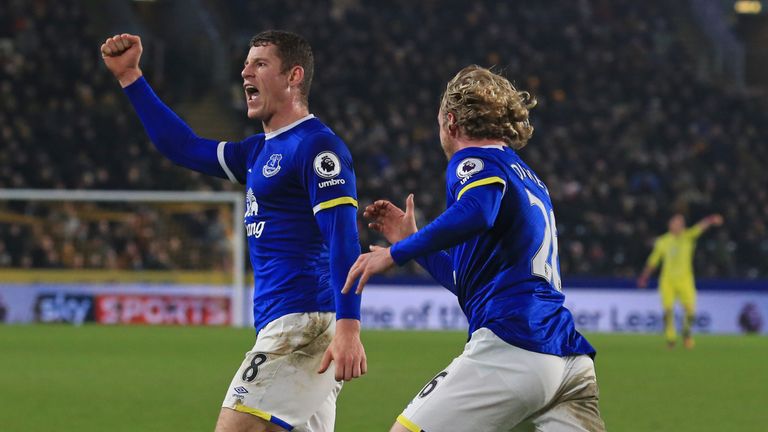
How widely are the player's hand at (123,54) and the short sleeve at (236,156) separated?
53 cm

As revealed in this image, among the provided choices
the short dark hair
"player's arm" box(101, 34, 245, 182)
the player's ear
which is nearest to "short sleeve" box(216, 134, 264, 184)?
"player's arm" box(101, 34, 245, 182)

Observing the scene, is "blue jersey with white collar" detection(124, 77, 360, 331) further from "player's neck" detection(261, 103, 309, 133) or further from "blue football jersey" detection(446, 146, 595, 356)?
"blue football jersey" detection(446, 146, 595, 356)

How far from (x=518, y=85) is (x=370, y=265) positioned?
26397 mm

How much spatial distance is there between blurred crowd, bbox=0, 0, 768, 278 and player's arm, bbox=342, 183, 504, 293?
64.0 ft

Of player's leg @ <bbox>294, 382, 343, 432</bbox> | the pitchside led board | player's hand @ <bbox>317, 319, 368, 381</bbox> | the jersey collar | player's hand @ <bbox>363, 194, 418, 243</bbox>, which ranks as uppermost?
the jersey collar

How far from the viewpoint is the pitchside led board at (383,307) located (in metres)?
22.5

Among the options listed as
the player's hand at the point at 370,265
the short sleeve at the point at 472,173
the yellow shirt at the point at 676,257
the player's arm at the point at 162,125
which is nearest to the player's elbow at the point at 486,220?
the short sleeve at the point at 472,173

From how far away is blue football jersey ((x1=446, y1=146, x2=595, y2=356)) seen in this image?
388cm

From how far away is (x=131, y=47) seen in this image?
4.99 meters

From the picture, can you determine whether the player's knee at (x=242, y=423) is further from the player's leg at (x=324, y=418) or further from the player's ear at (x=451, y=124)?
the player's ear at (x=451, y=124)

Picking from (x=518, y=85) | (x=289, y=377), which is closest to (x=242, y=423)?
(x=289, y=377)

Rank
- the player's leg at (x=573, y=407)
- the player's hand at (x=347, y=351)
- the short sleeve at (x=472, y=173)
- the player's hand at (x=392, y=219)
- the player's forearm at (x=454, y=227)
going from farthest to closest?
the player's hand at (x=392, y=219) < the player's hand at (x=347, y=351) < the player's leg at (x=573, y=407) < the short sleeve at (x=472, y=173) < the player's forearm at (x=454, y=227)

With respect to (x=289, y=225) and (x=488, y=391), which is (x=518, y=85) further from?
(x=488, y=391)

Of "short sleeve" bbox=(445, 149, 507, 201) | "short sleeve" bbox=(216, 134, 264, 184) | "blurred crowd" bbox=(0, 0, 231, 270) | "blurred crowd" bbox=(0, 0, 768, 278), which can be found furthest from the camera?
"blurred crowd" bbox=(0, 0, 768, 278)
